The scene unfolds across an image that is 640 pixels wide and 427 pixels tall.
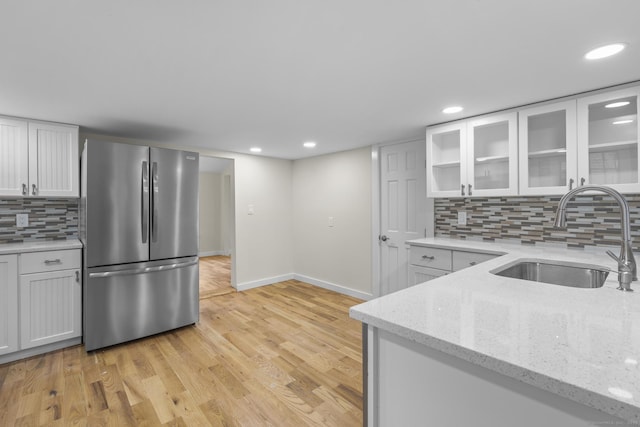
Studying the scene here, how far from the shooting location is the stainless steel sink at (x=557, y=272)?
172 centimetres

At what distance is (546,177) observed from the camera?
246 centimetres

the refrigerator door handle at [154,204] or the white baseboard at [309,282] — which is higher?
the refrigerator door handle at [154,204]

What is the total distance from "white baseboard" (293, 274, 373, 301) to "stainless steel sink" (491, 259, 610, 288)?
230cm

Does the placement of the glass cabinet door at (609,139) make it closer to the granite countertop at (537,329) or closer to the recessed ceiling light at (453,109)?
the recessed ceiling light at (453,109)

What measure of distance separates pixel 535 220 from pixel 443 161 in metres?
0.99

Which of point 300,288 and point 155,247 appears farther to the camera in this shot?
point 300,288

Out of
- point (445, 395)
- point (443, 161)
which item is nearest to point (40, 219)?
point (445, 395)

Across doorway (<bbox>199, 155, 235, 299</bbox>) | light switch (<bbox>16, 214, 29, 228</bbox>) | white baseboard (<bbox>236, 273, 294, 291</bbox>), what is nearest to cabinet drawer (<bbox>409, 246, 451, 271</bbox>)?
white baseboard (<bbox>236, 273, 294, 291</bbox>)

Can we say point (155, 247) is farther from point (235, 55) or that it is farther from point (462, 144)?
point (462, 144)

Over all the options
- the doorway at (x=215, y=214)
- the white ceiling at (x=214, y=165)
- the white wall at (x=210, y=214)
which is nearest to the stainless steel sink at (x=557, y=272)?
the white ceiling at (x=214, y=165)

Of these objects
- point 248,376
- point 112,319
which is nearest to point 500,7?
point 248,376

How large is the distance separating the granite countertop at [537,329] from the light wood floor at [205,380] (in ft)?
3.85

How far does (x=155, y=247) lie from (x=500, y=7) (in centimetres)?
314

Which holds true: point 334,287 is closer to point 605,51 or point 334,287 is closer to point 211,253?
point 605,51
